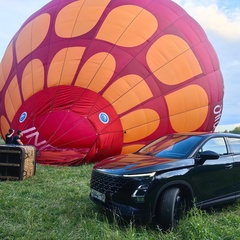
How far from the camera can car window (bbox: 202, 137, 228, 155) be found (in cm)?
529

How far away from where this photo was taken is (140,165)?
4.50m

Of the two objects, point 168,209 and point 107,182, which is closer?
point 168,209

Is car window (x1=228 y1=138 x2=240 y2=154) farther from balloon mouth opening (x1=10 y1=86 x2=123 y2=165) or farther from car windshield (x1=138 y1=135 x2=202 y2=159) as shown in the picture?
balloon mouth opening (x1=10 y1=86 x2=123 y2=165)

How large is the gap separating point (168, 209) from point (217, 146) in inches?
67.3

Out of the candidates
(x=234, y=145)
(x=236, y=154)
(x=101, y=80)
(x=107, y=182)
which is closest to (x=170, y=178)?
(x=107, y=182)

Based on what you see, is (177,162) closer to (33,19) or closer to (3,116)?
(3,116)

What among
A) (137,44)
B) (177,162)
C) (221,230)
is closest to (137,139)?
(137,44)

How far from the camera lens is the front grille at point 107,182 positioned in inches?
171

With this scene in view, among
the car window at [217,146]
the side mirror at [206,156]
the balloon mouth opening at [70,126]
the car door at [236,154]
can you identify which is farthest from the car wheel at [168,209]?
the balloon mouth opening at [70,126]

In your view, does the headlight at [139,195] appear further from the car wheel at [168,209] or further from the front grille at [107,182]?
the car wheel at [168,209]

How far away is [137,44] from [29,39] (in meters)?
3.36

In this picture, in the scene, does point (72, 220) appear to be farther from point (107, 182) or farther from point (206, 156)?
point (206, 156)

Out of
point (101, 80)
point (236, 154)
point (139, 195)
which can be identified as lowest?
point (139, 195)

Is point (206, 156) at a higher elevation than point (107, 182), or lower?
higher
